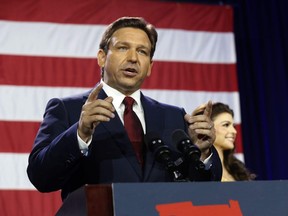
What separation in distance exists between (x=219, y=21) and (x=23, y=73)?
1167mm

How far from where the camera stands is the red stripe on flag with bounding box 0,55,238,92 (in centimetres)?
332

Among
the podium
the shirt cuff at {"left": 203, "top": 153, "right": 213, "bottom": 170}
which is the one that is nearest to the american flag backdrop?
the shirt cuff at {"left": 203, "top": 153, "right": 213, "bottom": 170}

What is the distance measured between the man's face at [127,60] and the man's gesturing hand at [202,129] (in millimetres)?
243

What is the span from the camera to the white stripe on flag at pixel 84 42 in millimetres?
3352

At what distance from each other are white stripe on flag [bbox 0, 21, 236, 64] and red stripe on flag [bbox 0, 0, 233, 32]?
0.12 ft

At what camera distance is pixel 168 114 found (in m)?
1.93

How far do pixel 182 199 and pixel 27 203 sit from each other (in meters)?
2.06

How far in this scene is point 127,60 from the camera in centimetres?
186

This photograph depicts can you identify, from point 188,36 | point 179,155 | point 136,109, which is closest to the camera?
point 179,155

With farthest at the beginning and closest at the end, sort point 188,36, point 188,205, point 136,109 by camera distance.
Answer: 1. point 188,36
2. point 136,109
3. point 188,205

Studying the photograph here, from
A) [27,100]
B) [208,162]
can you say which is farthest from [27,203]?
[208,162]

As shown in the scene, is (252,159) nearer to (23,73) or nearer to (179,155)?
(23,73)

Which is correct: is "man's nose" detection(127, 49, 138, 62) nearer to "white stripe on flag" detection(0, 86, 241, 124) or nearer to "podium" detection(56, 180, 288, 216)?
"podium" detection(56, 180, 288, 216)

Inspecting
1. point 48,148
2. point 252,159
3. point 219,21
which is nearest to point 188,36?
point 219,21
